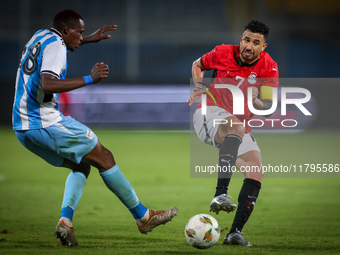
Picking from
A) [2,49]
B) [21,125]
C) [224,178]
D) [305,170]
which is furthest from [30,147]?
[2,49]

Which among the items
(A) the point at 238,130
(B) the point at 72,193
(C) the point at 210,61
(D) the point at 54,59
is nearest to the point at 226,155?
(A) the point at 238,130

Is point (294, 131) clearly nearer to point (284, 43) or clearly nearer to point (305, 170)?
point (284, 43)

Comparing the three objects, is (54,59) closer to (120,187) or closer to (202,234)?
(120,187)

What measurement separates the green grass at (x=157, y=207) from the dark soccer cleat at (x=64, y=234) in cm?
7

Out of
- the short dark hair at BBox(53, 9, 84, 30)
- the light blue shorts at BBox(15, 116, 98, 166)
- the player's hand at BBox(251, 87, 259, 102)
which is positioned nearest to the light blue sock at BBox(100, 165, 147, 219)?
the light blue shorts at BBox(15, 116, 98, 166)

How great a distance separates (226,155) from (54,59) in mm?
1540

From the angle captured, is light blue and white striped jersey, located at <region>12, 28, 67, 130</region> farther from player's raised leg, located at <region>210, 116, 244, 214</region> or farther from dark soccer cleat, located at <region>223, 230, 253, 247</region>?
dark soccer cleat, located at <region>223, 230, 253, 247</region>

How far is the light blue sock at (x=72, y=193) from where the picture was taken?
3.40m

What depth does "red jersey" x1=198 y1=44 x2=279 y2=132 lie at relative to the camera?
13.6 ft

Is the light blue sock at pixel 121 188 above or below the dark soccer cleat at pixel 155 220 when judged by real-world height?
above

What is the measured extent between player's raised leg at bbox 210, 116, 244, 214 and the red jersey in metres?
0.32

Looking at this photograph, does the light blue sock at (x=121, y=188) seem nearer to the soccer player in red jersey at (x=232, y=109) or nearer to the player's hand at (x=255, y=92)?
the soccer player in red jersey at (x=232, y=109)

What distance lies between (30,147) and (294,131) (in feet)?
32.9

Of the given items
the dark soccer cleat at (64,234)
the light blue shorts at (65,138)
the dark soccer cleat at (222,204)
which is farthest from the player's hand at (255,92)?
the dark soccer cleat at (64,234)
